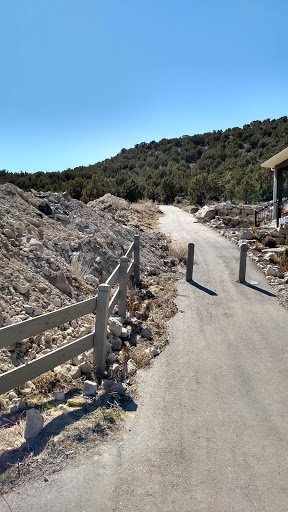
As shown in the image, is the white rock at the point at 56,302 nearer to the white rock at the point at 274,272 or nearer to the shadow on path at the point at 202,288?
the shadow on path at the point at 202,288

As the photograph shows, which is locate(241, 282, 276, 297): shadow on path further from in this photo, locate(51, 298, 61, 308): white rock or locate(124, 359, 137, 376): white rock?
locate(51, 298, 61, 308): white rock

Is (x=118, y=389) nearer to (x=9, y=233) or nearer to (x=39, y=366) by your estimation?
(x=39, y=366)

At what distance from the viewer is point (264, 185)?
95.9ft

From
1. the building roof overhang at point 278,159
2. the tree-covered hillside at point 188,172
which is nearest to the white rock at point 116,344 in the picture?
the building roof overhang at point 278,159

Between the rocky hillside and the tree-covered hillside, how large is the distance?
15.7 m

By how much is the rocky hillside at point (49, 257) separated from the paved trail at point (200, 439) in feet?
5.67

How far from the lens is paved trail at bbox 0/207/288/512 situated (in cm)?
282

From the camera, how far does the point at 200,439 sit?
143 inches

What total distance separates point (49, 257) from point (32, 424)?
4.34 metres

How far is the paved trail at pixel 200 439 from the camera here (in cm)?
282

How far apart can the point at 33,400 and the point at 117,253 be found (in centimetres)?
662

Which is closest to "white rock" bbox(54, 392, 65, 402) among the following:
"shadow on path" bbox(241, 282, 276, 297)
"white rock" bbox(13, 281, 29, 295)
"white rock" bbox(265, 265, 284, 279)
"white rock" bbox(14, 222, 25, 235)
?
"white rock" bbox(13, 281, 29, 295)

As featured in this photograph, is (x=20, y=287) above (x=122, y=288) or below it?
above

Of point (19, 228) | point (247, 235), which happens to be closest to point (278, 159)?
point (247, 235)
